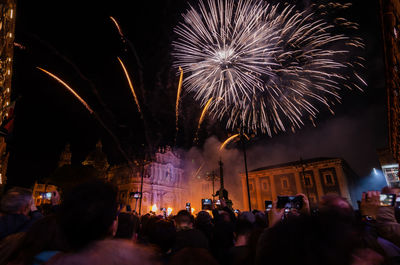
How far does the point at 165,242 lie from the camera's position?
3.37 meters

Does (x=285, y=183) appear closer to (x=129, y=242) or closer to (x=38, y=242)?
(x=38, y=242)

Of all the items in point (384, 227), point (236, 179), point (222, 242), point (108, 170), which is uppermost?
point (108, 170)

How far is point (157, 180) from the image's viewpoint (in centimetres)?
5959

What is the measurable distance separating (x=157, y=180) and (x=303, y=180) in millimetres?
39301

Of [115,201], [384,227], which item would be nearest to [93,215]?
[115,201]

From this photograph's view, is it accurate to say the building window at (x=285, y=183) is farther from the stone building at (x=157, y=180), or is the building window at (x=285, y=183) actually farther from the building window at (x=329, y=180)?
the stone building at (x=157, y=180)

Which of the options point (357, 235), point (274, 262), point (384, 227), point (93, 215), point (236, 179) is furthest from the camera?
point (236, 179)

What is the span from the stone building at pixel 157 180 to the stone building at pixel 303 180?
2371cm

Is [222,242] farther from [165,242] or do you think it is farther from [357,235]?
[357,235]

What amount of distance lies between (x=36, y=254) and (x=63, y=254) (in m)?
0.96

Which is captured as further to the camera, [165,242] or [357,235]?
[165,242]

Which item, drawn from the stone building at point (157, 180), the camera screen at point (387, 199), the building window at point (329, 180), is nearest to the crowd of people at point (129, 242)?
the camera screen at point (387, 199)

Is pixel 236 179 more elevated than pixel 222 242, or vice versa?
pixel 236 179

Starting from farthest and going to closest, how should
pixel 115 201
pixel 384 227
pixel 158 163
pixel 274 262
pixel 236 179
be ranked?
pixel 158 163
pixel 236 179
pixel 384 227
pixel 115 201
pixel 274 262
